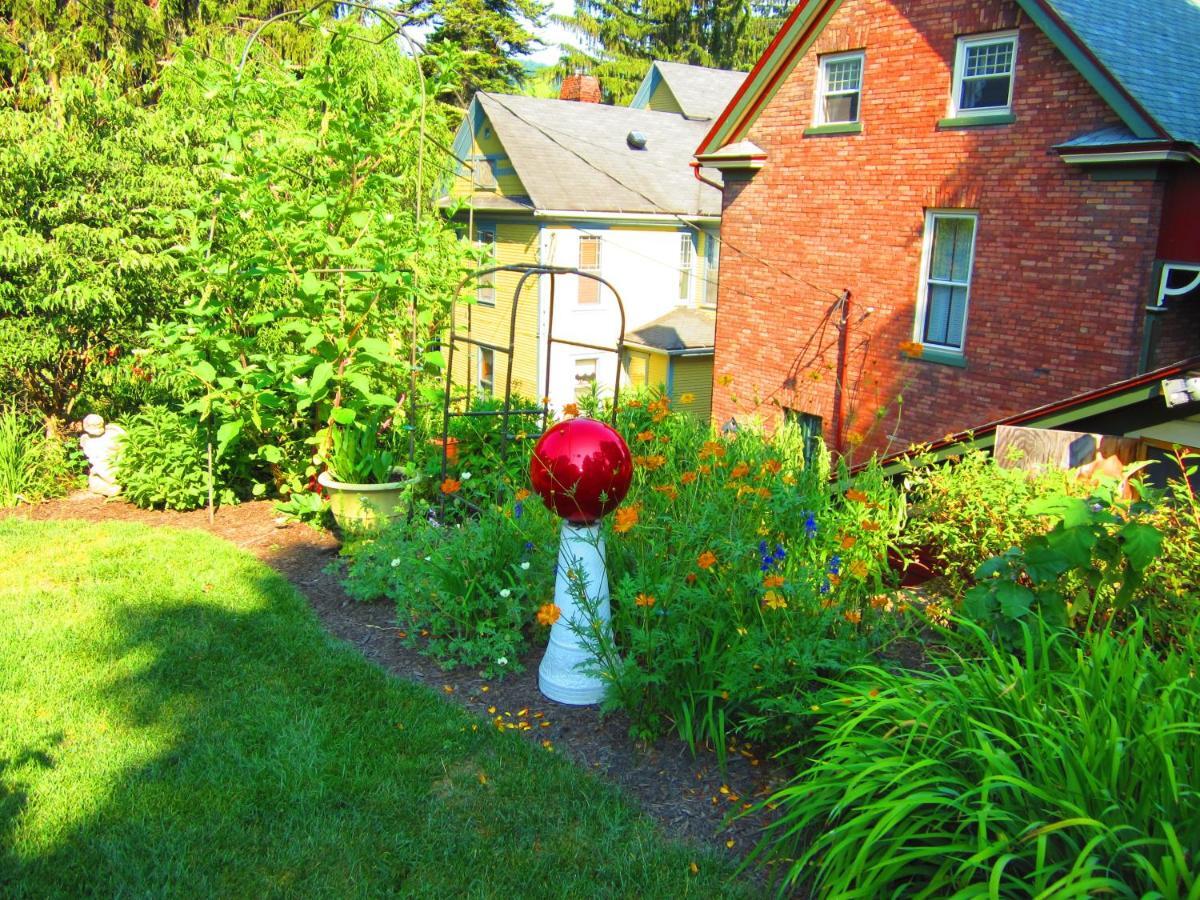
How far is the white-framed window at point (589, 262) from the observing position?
864 inches

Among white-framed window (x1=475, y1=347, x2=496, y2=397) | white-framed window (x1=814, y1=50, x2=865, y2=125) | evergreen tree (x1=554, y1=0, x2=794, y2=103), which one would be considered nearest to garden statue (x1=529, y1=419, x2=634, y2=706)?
white-framed window (x1=814, y1=50, x2=865, y2=125)

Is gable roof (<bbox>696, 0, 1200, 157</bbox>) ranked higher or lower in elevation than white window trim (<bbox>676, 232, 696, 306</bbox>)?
higher

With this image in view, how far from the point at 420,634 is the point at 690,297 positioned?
64.8 feet

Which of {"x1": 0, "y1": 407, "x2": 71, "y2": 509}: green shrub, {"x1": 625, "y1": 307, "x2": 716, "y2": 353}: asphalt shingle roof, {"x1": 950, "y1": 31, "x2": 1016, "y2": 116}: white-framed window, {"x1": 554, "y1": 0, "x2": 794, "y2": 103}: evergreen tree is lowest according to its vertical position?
{"x1": 0, "y1": 407, "x2": 71, "y2": 509}: green shrub

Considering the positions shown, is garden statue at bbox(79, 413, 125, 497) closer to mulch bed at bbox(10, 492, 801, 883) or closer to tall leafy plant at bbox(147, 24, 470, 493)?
tall leafy plant at bbox(147, 24, 470, 493)

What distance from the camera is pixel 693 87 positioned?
1046 inches

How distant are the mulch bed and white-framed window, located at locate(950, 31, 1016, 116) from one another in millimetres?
10598

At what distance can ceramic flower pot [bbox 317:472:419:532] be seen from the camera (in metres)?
6.52

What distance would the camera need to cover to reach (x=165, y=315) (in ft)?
28.3

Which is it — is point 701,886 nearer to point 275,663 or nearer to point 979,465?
point 275,663

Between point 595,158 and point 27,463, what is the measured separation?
1643 centimetres

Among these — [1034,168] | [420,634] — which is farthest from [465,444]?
[1034,168]

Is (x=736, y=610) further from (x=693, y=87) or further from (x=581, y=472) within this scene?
(x=693, y=87)

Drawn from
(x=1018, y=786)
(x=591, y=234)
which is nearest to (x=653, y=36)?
(x=591, y=234)
